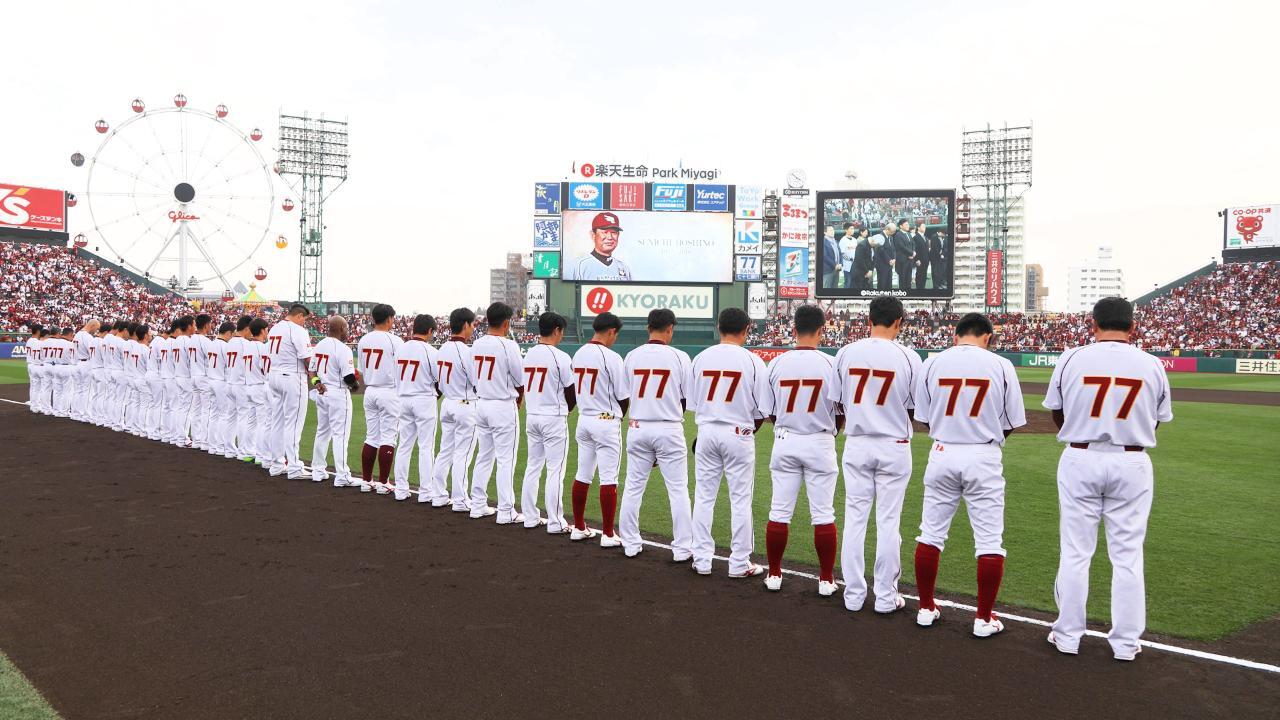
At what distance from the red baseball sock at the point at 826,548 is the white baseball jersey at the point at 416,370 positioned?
16.5ft

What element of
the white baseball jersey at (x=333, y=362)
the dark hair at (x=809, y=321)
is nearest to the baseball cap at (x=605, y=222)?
the white baseball jersey at (x=333, y=362)

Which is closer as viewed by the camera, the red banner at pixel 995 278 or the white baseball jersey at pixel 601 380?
the white baseball jersey at pixel 601 380

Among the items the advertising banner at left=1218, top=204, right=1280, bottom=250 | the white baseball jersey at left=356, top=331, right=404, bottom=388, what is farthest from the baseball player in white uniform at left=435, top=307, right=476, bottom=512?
the advertising banner at left=1218, top=204, right=1280, bottom=250

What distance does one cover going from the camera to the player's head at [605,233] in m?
51.2

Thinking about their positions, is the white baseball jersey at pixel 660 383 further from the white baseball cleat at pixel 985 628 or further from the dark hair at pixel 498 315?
the white baseball cleat at pixel 985 628

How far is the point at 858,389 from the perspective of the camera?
5.50 meters

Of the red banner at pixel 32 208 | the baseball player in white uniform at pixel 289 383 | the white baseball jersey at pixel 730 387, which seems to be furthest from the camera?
the red banner at pixel 32 208

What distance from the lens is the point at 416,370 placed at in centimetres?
909

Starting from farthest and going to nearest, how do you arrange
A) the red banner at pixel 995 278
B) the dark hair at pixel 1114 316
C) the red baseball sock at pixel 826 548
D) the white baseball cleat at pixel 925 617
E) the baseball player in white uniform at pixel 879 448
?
the red banner at pixel 995 278, the red baseball sock at pixel 826 548, the baseball player in white uniform at pixel 879 448, the white baseball cleat at pixel 925 617, the dark hair at pixel 1114 316

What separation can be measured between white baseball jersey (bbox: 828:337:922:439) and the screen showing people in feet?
140

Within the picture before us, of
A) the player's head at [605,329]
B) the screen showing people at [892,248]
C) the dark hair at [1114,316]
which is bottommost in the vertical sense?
the player's head at [605,329]

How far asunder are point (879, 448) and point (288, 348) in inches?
322

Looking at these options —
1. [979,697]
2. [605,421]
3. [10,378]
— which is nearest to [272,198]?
[10,378]

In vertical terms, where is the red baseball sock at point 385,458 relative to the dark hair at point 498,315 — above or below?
below
